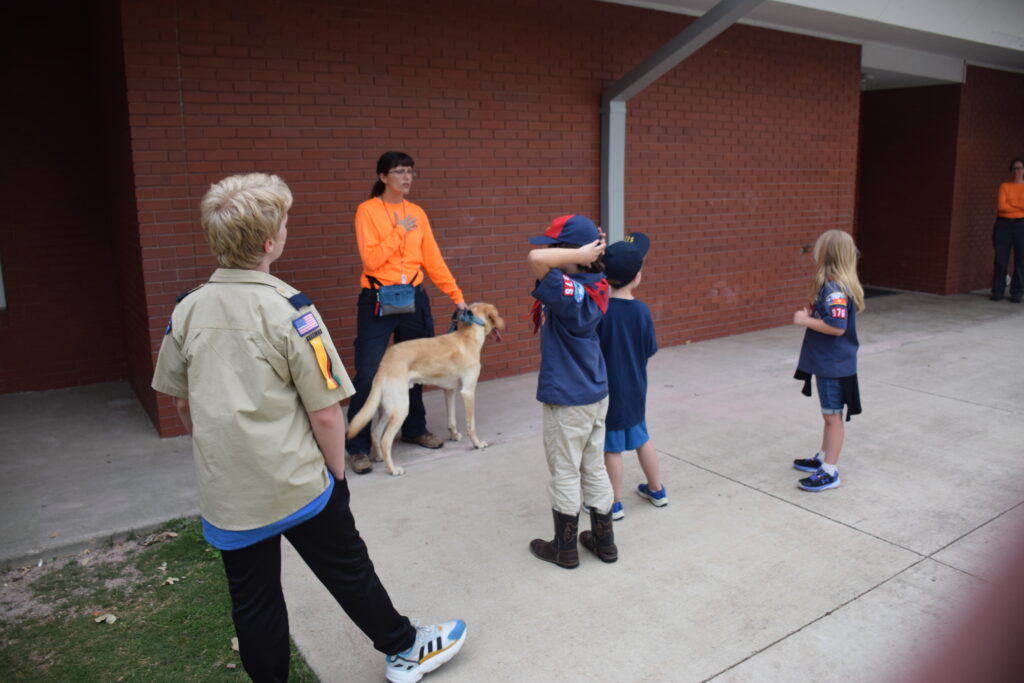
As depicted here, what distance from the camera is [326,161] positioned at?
6145mm

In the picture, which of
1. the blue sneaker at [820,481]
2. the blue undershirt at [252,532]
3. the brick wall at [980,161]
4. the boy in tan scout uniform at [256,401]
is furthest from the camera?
the brick wall at [980,161]

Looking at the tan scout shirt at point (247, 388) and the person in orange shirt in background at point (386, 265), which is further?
the person in orange shirt in background at point (386, 265)

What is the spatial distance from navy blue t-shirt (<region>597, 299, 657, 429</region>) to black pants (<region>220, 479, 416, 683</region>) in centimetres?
164

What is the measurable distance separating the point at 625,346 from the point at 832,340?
1418mm

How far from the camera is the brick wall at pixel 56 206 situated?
21.6 feet

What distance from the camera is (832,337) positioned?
454 centimetres

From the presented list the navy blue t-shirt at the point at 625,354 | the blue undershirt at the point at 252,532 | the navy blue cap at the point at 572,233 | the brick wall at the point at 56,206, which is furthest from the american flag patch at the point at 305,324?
the brick wall at the point at 56,206

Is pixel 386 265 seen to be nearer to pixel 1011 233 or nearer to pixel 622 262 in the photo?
pixel 622 262

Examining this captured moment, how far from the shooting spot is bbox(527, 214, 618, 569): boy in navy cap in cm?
336

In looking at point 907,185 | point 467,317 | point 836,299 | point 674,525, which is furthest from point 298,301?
point 907,185

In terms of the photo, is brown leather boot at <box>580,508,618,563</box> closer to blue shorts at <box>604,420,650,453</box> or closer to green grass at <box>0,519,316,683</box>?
blue shorts at <box>604,420,650,453</box>

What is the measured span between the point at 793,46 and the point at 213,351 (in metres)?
8.90

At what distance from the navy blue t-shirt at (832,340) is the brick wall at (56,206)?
550 centimetres

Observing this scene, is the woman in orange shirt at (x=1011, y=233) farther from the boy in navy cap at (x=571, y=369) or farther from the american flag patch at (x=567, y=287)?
the american flag patch at (x=567, y=287)
